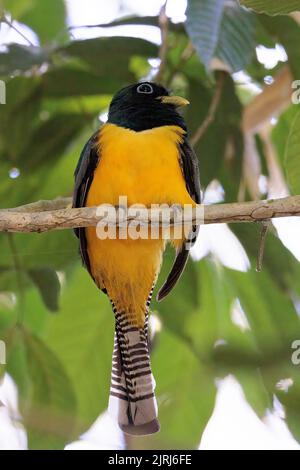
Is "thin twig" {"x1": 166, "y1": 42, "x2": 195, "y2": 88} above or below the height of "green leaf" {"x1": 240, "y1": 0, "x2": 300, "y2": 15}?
above


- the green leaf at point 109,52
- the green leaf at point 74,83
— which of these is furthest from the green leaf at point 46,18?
the green leaf at point 109,52

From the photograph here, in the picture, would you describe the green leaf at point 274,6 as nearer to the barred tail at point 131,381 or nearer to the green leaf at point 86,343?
the barred tail at point 131,381

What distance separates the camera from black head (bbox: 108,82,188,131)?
12.0 feet

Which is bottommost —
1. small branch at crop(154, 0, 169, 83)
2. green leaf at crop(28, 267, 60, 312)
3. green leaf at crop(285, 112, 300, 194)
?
green leaf at crop(28, 267, 60, 312)

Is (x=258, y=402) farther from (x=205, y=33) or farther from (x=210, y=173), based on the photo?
(x=205, y=33)

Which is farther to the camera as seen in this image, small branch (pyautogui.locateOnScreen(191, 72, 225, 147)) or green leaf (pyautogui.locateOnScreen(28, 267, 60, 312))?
small branch (pyautogui.locateOnScreen(191, 72, 225, 147))

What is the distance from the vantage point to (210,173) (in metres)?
3.56

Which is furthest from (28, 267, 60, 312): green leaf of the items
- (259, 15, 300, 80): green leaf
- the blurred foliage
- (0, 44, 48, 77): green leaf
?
(259, 15, 300, 80): green leaf

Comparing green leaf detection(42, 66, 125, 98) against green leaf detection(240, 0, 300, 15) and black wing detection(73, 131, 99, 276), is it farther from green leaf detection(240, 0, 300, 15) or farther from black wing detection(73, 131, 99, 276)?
green leaf detection(240, 0, 300, 15)

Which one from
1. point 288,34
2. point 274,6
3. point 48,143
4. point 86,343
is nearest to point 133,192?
point 48,143

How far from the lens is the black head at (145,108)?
12.0ft

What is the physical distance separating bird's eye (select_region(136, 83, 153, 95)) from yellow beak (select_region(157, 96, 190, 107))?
0.05 m

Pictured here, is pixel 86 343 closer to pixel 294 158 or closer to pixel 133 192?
pixel 133 192
